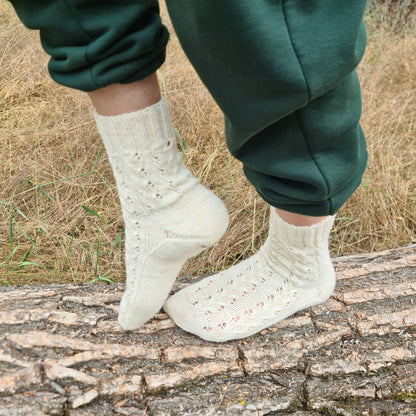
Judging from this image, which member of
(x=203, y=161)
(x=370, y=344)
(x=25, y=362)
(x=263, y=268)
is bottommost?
(x=203, y=161)

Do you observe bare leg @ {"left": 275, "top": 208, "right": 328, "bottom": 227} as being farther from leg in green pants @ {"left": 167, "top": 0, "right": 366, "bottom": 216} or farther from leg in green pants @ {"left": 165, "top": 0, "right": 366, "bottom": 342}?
leg in green pants @ {"left": 167, "top": 0, "right": 366, "bottom": 216}

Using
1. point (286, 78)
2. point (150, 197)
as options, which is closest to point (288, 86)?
point (286, 78)

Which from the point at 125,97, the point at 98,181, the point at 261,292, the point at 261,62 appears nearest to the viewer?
the point at 261,62

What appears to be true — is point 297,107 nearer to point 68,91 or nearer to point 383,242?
point 383,242

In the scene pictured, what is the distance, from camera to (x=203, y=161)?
1.67 metres

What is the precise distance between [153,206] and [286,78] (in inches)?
14.9

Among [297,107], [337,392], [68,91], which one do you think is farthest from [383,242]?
[68,91]

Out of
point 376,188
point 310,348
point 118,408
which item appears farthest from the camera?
point 376,188

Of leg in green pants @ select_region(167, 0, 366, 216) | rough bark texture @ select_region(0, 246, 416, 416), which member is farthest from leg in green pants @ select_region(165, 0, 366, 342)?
rough bark texture @ select_region(0, 246, 416, 416)

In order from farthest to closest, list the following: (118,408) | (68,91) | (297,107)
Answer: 1. (68,91)
2. (118,408)
3. (297,107)

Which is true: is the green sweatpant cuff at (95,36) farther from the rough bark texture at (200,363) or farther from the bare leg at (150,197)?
the rough bark texture at (200,363)

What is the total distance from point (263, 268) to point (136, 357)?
0.32 meters

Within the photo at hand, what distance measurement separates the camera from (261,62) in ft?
1.68

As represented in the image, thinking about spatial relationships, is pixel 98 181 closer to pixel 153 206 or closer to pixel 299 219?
pixel 153 206
